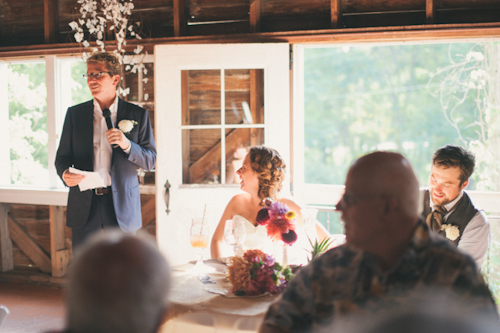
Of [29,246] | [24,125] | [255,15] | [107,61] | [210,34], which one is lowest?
[29,246]

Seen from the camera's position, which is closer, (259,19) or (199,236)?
(199,236)

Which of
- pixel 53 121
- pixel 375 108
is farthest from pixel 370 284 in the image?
pixel 375 108

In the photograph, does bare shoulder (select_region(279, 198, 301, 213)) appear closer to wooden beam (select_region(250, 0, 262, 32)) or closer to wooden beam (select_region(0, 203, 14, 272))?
wooden beam (select_region(250, 0, 262, 32))

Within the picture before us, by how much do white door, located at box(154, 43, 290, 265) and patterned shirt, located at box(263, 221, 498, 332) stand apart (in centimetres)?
252

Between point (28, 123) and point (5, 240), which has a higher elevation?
point (28, 123)

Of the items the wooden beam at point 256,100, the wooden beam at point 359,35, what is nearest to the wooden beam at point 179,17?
the wooden beam at point 359,35

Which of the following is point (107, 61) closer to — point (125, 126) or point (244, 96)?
point (125, 126)

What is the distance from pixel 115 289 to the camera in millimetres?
534

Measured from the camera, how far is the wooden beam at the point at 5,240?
4.47 metres

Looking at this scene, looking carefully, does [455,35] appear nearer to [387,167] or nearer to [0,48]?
[387,167]

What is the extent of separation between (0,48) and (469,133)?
1231cm

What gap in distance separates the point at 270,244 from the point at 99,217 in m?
1.17

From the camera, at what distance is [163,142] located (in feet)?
11.6

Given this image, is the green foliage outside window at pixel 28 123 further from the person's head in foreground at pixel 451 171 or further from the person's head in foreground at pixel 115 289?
the person's head in foreground at pixel 115 289
